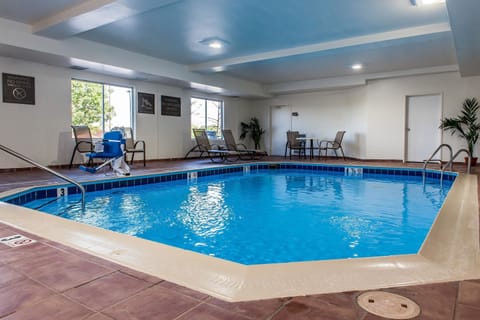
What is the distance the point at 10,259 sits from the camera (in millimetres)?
1622

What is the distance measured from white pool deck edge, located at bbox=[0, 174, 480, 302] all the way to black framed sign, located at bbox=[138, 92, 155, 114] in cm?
649

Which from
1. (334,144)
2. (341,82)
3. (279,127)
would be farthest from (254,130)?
(341,82)

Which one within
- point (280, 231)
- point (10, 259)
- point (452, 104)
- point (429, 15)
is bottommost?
point (280, 231)

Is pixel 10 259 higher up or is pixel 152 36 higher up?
pixel 152 36

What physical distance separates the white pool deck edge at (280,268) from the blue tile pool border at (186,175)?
228 cm

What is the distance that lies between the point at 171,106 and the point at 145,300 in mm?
8216

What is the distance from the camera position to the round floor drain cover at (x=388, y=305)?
110cm

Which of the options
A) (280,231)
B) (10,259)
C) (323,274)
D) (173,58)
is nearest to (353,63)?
(173,58)

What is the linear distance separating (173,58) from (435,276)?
6.83 metres

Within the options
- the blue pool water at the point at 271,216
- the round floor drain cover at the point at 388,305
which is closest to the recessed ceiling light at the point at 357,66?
the blue pool water at the point at 271,216

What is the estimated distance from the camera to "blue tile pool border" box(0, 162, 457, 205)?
160 inches

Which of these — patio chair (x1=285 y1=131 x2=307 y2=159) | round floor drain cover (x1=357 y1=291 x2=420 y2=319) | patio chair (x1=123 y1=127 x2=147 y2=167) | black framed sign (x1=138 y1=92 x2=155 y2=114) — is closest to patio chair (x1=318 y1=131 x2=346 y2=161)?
patio chair (x1=285 y1=131 x2=307 y2=159)

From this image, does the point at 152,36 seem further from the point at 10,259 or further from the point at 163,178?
the point at 10,259

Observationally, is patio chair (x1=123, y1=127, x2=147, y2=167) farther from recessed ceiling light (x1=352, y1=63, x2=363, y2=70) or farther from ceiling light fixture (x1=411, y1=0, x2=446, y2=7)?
ceiling light fixture (x1=411, y1=0, x2=446, y2=7)
